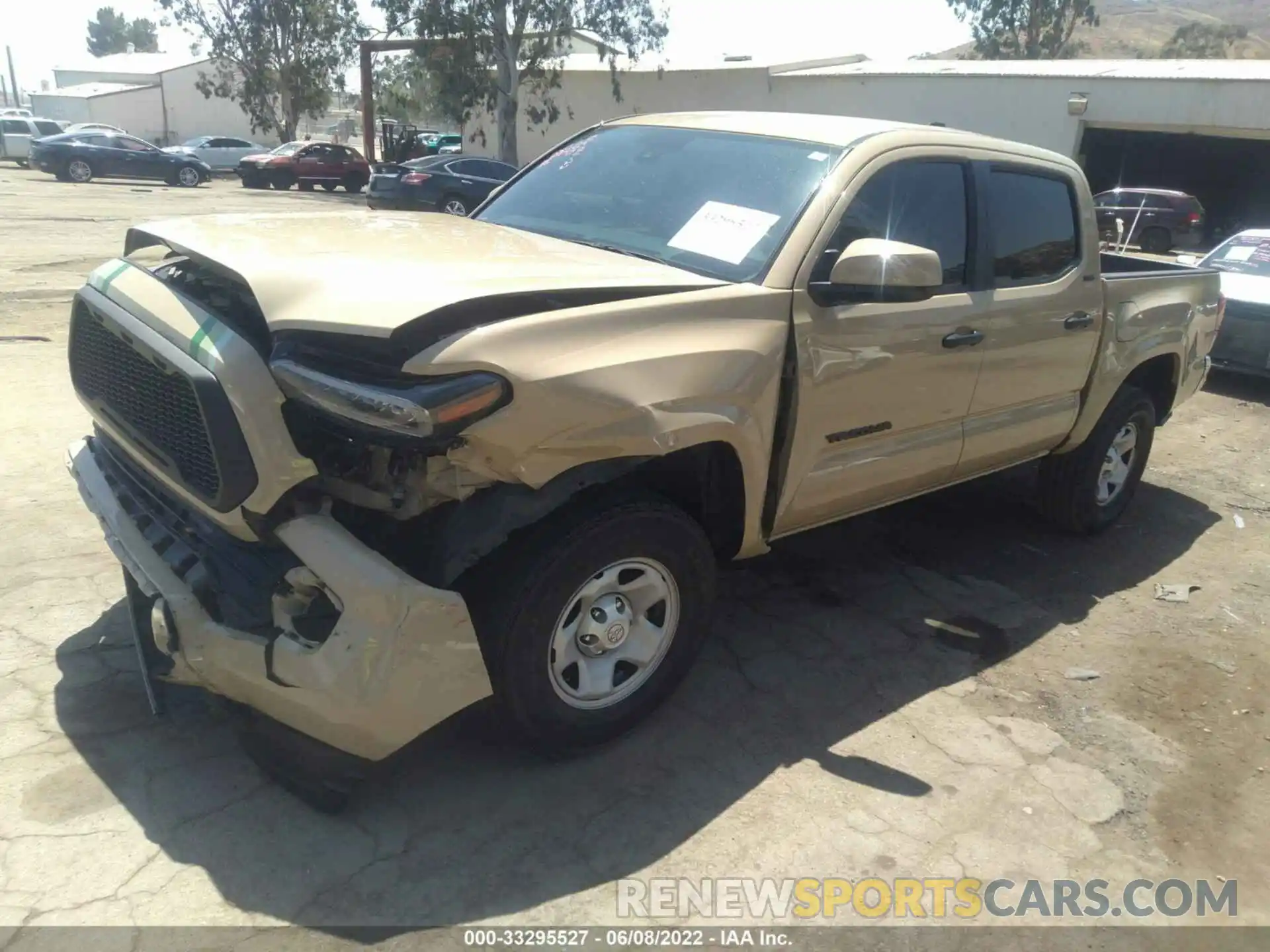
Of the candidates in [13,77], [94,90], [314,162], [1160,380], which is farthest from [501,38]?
[13,77]

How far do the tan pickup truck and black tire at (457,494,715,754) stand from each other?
0.03ft

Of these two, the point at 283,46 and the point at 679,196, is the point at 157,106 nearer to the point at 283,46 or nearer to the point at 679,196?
the point at 283,46

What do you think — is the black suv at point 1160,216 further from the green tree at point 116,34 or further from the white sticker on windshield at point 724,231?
the green tree at point 116,34

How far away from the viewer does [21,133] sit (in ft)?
116

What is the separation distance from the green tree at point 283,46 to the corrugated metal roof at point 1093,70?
21.6m

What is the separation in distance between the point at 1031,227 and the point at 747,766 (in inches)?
107

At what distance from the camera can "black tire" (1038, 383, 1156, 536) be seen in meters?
5.25

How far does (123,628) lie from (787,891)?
102 inches

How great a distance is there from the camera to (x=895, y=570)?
16.3 ft

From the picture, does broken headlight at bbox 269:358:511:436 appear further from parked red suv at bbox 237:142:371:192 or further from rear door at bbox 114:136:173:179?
rear door at bbox 114:136:173:179

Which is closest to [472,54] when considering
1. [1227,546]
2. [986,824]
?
[1227,546]

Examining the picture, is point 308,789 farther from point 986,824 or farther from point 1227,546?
point 1227,546

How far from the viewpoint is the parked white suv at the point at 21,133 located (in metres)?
34.9

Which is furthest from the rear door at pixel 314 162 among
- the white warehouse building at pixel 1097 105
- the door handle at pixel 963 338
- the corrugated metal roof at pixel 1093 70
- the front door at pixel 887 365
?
the door handle at pixel 963 338
